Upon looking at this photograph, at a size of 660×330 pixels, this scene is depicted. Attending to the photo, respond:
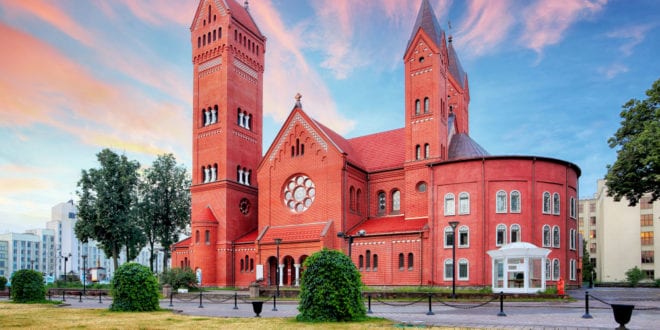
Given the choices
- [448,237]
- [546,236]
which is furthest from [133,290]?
[546,236]

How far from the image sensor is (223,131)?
5350cm

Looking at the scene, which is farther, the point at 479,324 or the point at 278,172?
the point at 278,172

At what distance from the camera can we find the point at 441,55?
4650 cm

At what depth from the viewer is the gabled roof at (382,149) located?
4909 cm

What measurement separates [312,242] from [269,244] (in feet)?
15.1

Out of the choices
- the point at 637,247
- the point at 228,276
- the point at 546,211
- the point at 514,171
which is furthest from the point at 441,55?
the point at 637,247

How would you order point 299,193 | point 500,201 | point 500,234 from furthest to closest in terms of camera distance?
Answer: point 299,193 < point 500,201 < point 500,234

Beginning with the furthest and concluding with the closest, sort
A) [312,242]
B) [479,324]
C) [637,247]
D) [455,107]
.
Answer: [637,247], [455,107], [312,242], [479,324]

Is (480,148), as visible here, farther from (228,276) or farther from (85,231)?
(85,231)

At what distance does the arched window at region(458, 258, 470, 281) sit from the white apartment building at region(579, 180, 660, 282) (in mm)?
45929

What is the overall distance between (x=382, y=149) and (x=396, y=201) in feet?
18.4

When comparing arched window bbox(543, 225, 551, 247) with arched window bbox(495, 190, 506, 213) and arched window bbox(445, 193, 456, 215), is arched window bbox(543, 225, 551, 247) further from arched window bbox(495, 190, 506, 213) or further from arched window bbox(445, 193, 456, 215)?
arched window bbox(445, 193, 456, 215)

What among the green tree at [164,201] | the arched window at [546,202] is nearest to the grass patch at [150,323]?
the arched window at [546,202]

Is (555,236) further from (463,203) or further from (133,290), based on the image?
(133,290)
